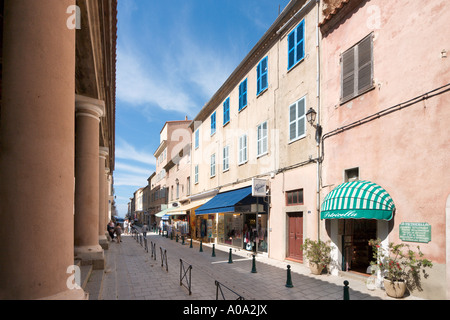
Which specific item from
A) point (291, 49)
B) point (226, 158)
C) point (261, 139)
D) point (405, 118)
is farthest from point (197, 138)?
point (405, 118)

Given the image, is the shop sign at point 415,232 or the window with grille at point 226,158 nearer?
the shop sign at point 415,232

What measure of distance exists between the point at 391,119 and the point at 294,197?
18.3 ft

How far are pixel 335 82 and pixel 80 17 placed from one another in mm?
8557

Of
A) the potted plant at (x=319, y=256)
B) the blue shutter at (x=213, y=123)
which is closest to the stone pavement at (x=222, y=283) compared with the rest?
the potted plant at (x=319, y=256)

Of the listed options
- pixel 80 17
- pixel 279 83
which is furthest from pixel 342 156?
pixel 80 17

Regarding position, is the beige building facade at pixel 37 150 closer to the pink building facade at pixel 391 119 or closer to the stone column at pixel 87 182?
the stone column at pixel 87 182

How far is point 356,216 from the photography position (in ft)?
27.7

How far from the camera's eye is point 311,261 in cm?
1052

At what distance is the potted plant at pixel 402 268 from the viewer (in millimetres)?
7344

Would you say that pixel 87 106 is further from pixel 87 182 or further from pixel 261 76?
pixel 261 76

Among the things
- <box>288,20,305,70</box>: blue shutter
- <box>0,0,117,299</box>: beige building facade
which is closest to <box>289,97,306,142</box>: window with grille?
<box>288,20,305,70</box>: blue shutter

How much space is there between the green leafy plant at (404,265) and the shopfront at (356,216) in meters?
0.70

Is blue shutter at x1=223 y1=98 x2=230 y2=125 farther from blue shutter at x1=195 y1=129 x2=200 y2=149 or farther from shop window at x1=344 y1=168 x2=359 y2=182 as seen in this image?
shop window at x1=344 y1=168 x2=359 y2=182
